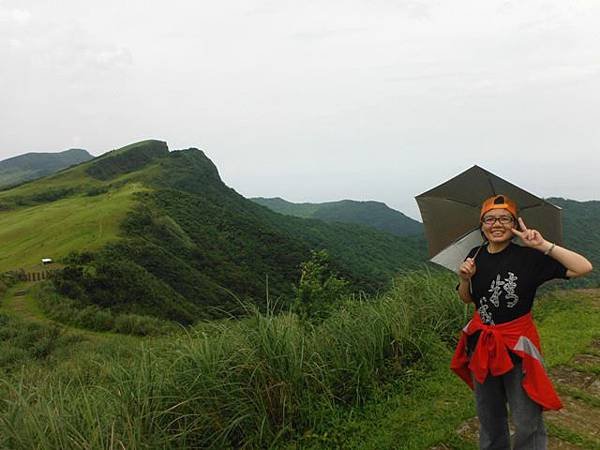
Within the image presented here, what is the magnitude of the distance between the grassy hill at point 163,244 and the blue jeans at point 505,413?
1.87 m

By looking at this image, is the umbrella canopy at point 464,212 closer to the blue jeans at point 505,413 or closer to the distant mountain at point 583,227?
the blue jeans at point 505,413

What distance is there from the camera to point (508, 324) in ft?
7.69

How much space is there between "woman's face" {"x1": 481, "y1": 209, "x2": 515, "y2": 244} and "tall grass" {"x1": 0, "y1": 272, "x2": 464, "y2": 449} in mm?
1770

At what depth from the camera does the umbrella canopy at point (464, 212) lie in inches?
103

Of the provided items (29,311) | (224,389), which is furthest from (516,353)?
(29,311)

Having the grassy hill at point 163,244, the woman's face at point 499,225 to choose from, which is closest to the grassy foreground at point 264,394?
the grassy hill at point 163,244

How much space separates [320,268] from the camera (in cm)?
682

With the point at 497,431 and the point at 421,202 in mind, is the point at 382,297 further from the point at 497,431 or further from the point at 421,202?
the point at 497,431

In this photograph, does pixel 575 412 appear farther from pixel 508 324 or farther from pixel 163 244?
pixel 163 244

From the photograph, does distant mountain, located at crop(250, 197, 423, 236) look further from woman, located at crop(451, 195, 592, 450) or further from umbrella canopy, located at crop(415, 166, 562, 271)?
woman, located at crop(451, 195, 592, 450)

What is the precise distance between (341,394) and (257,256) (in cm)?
5127

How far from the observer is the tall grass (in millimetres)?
2779

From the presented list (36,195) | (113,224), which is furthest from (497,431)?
(36,195)

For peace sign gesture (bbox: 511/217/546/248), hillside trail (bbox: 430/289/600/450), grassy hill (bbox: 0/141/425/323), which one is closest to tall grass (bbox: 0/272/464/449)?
grassy hill (bbox: 0/141/425/323)
